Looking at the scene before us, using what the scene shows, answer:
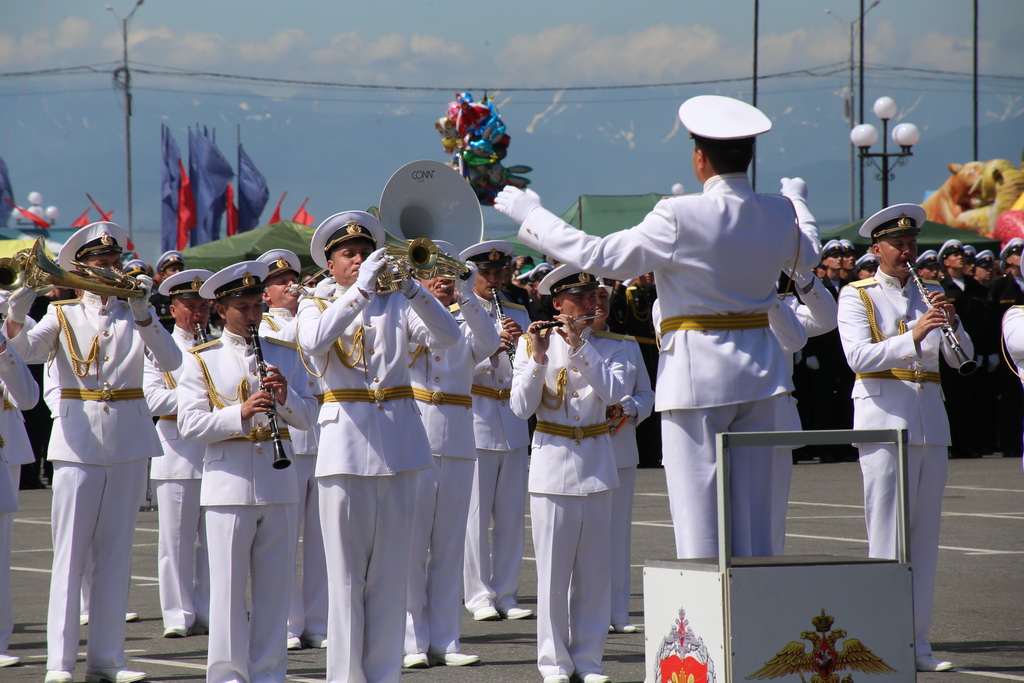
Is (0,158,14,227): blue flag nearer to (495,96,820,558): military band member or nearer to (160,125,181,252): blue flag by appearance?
(160,125,181,252): blue flag

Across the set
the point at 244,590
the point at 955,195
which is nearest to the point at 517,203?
the point at 244,590

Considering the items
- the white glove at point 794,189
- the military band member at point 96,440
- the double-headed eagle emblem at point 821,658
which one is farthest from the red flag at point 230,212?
the double-headed eagle emblem at point 821,658

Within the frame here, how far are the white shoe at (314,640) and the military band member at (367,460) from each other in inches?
84.3

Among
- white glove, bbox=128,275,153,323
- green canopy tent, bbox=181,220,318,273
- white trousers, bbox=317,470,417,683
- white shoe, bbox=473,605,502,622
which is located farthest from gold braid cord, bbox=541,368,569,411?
green canopy tent, bbox=181,220,318,273

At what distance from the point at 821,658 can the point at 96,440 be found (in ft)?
15.1

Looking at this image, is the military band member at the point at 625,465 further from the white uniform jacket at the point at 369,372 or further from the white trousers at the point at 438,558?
the white uniform jacket at the point at 369,372

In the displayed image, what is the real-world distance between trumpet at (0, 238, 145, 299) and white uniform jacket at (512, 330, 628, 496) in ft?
7.26

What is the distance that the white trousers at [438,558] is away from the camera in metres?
8.19

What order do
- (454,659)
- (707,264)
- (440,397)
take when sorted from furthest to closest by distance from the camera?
1. (440,397)
2. (454,659)
3. (707,264)

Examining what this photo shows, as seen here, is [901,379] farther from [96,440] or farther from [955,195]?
[955,195]

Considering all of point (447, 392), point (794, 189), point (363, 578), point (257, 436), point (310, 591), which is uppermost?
point (794, 189)

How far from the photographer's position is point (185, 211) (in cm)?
3862

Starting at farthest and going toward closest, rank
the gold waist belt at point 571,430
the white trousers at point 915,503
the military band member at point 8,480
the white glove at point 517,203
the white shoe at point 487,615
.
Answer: the white shoe at point 487,615, the military band member at point 8,480, the white trousers at point 915,503, the gold waist belt at point 571,430, the white glove at point 517,203

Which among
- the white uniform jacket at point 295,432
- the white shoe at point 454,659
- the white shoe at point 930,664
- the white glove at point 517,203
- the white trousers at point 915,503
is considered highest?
the white glove at point 517,203
